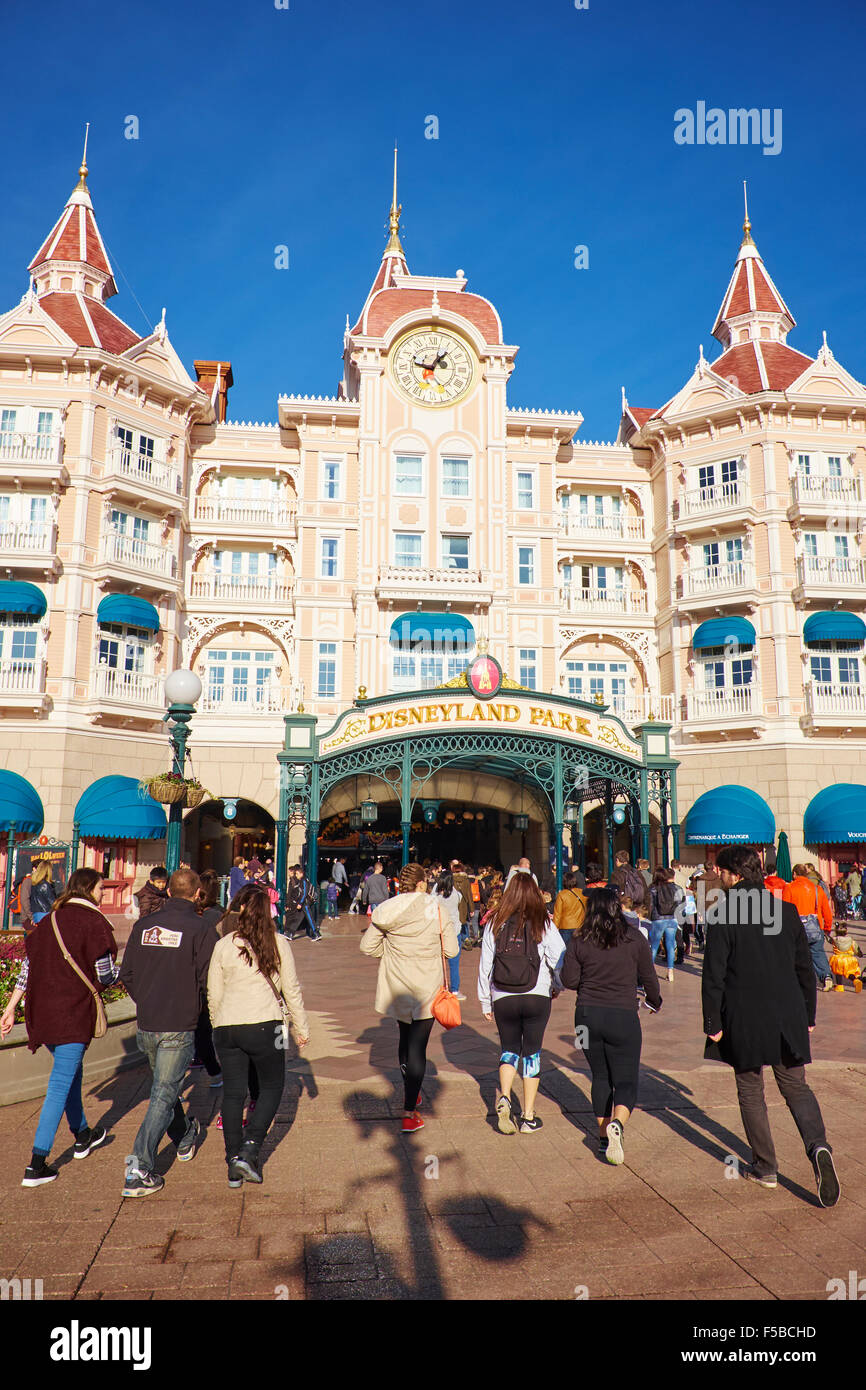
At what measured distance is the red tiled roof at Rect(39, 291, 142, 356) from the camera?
94.1ft

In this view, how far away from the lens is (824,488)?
Answer: 97.3ft

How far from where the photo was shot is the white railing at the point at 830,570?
95.1 feet

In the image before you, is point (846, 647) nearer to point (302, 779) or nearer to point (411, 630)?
point (411, 630)

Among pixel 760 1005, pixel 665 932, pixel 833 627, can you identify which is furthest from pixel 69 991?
pixel 833 627

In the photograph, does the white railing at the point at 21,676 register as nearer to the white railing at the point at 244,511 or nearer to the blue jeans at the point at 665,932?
the white railing at the point at 244,511

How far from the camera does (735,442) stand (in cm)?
3052

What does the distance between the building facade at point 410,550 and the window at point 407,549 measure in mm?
84

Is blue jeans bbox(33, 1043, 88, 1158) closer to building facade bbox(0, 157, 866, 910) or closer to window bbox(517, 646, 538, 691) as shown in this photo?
building facade bbox(0, 157, 866, 910)

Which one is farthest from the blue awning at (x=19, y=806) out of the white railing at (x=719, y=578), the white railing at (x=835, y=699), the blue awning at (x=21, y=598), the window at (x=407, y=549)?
the white railing at (x=835, y=699)

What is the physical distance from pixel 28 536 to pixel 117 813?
851cm

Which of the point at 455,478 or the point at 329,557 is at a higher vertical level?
the point at 455,478

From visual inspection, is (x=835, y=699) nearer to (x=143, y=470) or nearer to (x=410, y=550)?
(x=410, y=550)

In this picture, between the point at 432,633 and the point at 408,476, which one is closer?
the point at 432,633
